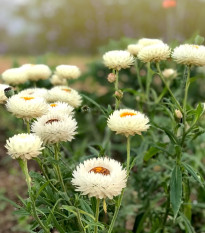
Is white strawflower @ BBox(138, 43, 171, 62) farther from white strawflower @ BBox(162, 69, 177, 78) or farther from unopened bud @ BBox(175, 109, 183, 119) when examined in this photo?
white strawflower @ BBox(162, 69, 177, 78)

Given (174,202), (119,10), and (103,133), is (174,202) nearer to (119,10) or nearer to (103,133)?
(103,133)

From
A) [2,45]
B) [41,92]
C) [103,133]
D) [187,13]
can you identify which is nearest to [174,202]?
[41,92]

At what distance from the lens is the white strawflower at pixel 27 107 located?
1.54 m

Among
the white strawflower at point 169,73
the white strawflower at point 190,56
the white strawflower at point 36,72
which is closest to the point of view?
the white strawflower at point 190,56

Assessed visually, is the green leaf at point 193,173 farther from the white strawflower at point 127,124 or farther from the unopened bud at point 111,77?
the unopened bud at point 111,77

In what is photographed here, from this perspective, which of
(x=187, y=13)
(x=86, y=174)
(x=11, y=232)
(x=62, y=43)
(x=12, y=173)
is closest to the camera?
(x=86, y=174)

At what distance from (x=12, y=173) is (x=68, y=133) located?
2576 mm

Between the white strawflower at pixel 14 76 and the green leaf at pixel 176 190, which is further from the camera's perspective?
the white strawflower at pixel 14 76

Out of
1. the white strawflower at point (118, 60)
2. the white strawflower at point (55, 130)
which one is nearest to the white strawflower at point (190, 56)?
the white strawflower at point (118, 60)

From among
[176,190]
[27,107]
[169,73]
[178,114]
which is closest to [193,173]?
[176,190]

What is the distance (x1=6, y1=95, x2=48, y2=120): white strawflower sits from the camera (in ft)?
5.06

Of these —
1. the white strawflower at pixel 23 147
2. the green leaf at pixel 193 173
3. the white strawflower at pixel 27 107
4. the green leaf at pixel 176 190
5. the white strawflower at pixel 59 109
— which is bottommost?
the white strawflower at pixel 23 147

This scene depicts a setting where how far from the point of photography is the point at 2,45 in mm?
10930

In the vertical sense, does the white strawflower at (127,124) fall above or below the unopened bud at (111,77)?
below
